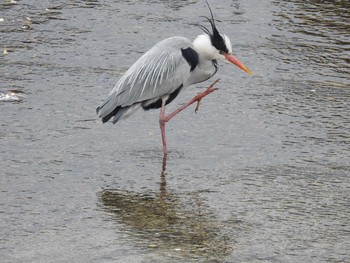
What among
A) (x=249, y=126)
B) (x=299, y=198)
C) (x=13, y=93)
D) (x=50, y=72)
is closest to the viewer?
(x=299, y=198)

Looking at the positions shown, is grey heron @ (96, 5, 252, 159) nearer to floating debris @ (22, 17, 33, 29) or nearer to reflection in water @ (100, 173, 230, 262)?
reflection in water @ (100, 173, 230, 262)

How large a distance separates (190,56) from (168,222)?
234 centimetres

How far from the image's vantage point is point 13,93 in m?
10.1

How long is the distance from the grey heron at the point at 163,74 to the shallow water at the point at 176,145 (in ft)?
1.07

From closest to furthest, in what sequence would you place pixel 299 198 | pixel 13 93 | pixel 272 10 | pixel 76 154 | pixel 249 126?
pixel 299 198
pixel 76 154
pixel 249 126
pixel 13 93
pixel 272 10

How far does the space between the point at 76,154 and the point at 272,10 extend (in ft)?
17.8

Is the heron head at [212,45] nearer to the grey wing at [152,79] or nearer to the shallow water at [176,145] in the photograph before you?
the grey wing at [152,79]

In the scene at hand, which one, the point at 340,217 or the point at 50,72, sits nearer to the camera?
the point at 340,217

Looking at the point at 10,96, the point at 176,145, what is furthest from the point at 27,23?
the point at 176,145

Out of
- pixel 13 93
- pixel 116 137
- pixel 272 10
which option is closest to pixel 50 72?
pixel 13 93

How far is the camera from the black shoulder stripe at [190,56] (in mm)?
9156

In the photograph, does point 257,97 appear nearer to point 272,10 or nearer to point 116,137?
point 116,137

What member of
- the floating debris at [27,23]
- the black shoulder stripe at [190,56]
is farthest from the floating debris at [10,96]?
the floating debris at [27,23]

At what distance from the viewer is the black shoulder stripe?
360 inches
